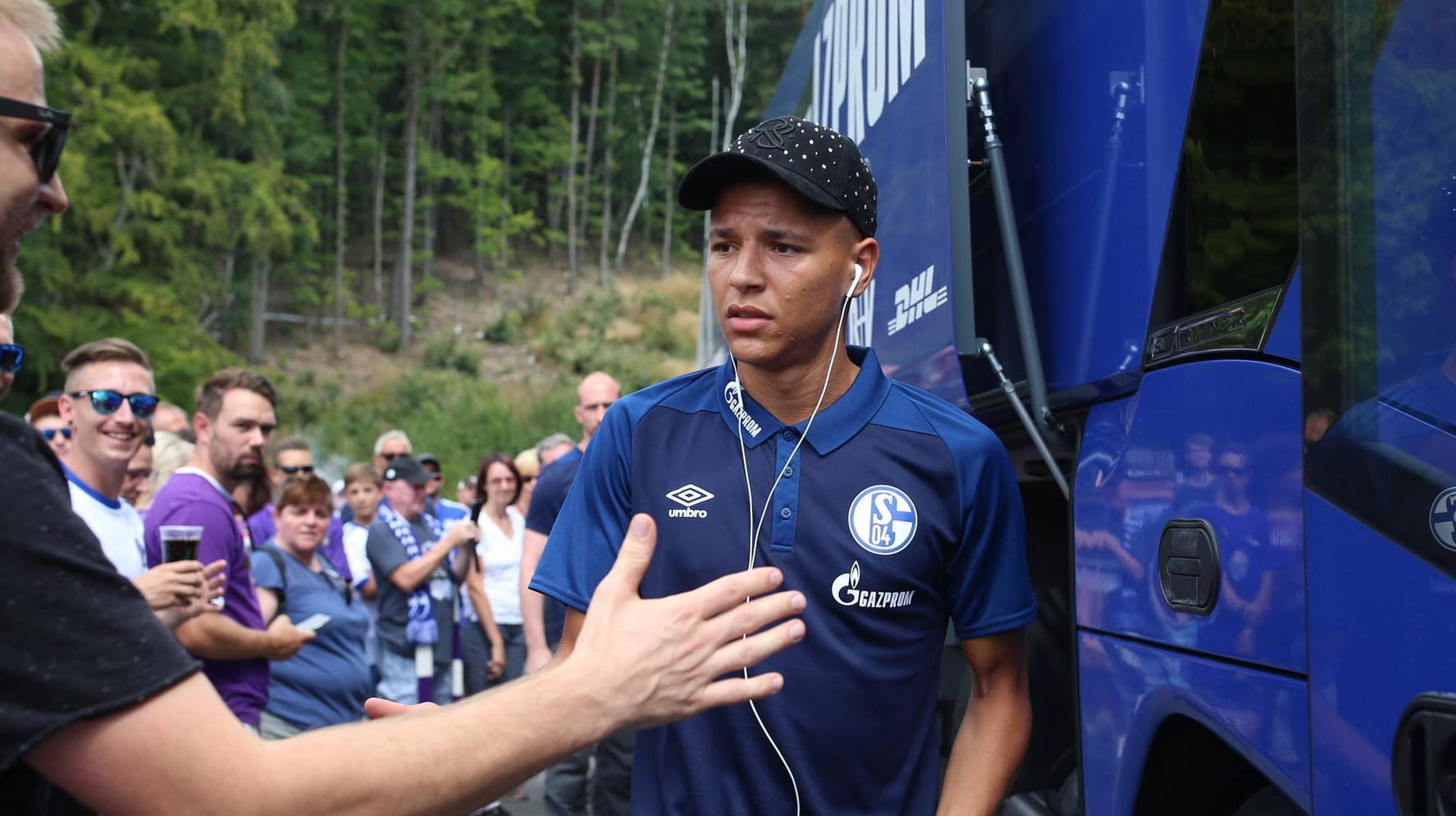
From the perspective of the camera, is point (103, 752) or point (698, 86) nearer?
point (103, 752)

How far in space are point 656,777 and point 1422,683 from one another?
136cm

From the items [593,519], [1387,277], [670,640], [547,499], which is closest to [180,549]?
[593,519]

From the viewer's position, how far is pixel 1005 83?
3.29 meters

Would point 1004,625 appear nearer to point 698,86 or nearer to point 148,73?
point 148,73

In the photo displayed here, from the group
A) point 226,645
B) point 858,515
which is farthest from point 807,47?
point 858,515

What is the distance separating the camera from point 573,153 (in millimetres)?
51688

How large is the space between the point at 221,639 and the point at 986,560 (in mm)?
3605

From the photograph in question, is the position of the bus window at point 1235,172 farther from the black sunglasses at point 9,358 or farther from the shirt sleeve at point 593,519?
Answer: the black sunglasses at point 9,358

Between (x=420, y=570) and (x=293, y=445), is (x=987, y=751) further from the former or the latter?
(x=293, y=445)

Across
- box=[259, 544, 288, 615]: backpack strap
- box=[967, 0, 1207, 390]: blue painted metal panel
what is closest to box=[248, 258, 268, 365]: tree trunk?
box=[259, 544, 288, 615]: backpack strap

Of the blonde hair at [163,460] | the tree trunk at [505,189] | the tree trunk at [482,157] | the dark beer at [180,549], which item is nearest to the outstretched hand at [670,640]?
the dark beer at [180,549]

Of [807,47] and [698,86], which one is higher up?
[698,86]

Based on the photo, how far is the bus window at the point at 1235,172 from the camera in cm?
206

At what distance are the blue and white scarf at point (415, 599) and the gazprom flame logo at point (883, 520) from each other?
631 cm
